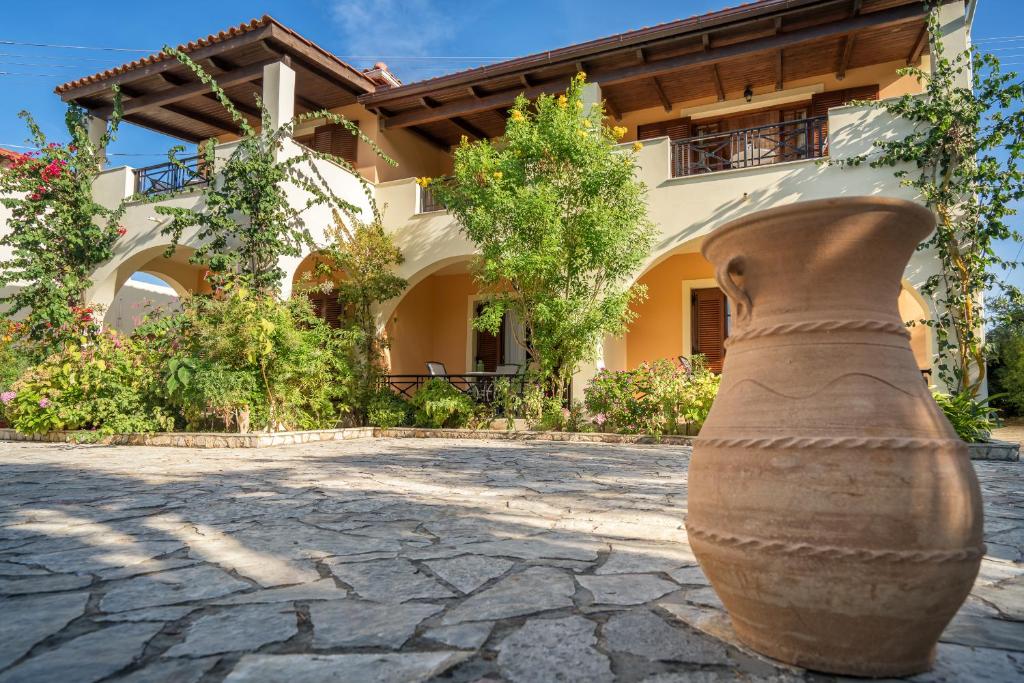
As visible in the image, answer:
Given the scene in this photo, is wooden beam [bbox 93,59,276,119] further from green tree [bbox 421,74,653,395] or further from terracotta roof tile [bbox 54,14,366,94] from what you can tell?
green tree [bbox 421,74,653,395]

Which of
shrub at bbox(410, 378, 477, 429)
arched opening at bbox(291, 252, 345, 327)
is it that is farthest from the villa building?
shrub at bbox(410, 378, 477, 429)

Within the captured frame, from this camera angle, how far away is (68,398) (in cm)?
868

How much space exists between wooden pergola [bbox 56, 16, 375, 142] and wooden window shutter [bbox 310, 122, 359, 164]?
1.51ft

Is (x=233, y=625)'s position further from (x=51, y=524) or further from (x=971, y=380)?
(x=971, y=380)

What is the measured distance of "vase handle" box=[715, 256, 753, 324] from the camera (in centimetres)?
179

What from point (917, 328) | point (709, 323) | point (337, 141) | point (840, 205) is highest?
point (337, 141)

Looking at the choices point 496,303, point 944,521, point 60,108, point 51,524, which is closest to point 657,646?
point 944,521

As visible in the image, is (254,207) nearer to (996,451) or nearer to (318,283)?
(318,283)

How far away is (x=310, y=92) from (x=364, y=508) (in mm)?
10606

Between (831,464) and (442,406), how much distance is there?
8239 mm

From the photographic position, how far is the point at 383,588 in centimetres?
226

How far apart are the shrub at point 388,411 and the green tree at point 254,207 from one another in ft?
7.50

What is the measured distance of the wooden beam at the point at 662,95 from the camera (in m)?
10.8

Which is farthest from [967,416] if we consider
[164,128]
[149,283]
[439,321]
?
[149,283]
